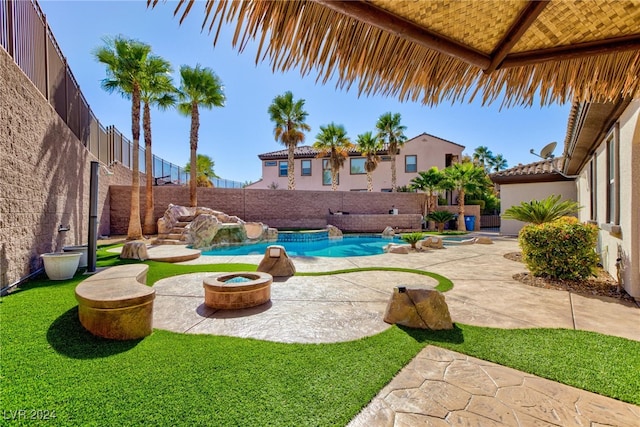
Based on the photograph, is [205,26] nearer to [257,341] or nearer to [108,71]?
[257,341]

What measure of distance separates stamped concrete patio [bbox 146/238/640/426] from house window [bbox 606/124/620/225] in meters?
2.18

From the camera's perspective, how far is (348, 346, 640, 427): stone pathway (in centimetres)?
210

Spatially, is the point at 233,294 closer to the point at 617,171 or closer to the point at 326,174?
the point at 617,171

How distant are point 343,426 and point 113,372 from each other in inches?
85.7

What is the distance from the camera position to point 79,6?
567 centimetres

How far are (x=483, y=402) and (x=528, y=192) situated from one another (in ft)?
57.4

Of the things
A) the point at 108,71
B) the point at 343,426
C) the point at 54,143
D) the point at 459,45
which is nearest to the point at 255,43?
the point at 459,45

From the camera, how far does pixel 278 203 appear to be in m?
20.0

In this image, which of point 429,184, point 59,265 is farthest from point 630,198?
point 429,184

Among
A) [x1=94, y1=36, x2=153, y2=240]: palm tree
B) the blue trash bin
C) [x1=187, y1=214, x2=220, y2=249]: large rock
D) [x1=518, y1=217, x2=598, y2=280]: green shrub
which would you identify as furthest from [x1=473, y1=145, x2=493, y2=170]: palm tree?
[x1=94, y1=36, x2=153, y2=240]: palm tree

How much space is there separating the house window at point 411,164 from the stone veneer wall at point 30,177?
26185 millimetres

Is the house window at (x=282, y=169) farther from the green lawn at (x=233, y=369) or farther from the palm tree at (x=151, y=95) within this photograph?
the green lawn at (x=233, y=369)

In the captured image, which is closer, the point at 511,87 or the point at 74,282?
the point at 511,87

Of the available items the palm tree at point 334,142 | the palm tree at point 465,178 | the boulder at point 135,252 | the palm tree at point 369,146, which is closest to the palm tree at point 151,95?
the boulder at point 135,252
